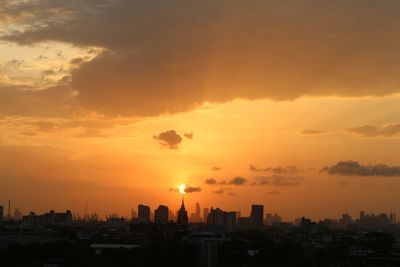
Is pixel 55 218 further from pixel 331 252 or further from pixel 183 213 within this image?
pixel 331 252

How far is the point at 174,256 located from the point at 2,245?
84.7ft

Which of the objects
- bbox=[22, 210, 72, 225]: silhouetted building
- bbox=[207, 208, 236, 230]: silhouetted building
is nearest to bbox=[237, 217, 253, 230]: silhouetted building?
bbox=[207, 208, 236, 230]: silhouetted building

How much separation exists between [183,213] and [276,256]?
52.7 m

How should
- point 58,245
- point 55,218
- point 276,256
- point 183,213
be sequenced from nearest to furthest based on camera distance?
point 276,256 < point 58,245 < point 183,213 < point 55,218

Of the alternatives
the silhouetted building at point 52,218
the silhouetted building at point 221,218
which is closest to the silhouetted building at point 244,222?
the silhouetted building at point 221,218

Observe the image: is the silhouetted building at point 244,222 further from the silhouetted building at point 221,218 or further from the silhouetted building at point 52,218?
the silhouetted building at point 52,218

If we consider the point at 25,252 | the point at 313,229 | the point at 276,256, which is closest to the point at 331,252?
the point at 276,256

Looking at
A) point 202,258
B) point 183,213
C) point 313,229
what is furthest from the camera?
point 313,229

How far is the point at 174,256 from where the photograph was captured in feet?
200

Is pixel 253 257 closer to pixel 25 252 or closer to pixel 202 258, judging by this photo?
pixel 202 258

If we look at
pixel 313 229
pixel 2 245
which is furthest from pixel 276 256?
pixel 313 229

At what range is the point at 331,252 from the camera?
247 feet

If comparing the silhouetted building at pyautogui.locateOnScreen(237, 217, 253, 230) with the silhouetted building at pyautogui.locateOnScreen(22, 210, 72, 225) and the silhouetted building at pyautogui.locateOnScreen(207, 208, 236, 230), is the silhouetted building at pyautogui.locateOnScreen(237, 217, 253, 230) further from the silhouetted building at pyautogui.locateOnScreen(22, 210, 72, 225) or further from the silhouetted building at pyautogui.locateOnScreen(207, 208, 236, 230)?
the silhouetted building at pyautogui.locateOnScreen(22, 210, 72, 225)

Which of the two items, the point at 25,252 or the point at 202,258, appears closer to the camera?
the point at 202,258
